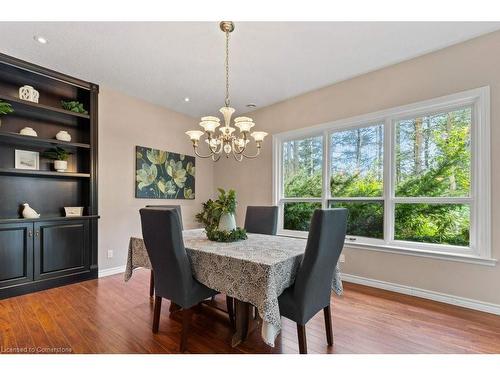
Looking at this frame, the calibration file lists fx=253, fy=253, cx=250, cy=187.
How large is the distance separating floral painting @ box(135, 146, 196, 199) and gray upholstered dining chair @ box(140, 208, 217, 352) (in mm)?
2397

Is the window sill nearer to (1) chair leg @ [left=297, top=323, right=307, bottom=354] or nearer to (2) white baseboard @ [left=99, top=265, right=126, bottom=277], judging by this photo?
(1) chair leg @ [left=297, top=323, right=307, bottom=354]

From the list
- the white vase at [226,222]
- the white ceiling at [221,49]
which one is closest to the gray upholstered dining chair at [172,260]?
the white vase at [226,222]

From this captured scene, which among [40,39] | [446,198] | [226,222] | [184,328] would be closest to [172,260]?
[184,328]

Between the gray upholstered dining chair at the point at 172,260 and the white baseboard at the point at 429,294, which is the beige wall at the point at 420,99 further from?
the gray upholstered dining chair at the point at 172,260

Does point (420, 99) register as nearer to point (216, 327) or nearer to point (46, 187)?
point (216, 327)

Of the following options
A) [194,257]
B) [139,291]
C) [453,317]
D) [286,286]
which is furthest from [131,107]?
[453,317]

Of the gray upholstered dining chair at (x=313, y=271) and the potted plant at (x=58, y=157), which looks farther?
the potted plant at (x=58, y=157)

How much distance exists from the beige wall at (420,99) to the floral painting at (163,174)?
1.91 metres

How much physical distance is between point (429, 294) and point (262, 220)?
199 cm

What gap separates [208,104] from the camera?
14.1 feet

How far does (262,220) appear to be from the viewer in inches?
120

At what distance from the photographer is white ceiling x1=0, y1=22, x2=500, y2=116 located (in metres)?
2.37

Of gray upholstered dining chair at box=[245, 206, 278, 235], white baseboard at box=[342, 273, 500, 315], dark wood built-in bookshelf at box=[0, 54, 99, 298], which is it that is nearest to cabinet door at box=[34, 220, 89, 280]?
dark wood built-in bookshelf at box=[0, 54, 99, 298]

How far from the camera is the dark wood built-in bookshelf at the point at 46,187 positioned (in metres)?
2.92
